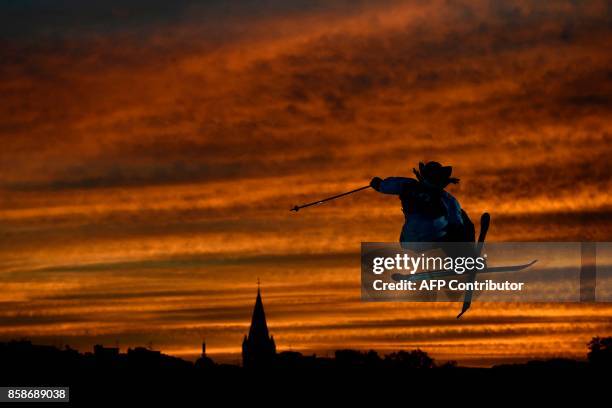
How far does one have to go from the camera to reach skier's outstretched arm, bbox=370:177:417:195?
4822 cm

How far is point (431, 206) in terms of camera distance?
49.0 m

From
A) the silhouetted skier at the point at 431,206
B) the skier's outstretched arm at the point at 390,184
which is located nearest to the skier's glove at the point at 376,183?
the skier's outstretched arm at the point at 390,184

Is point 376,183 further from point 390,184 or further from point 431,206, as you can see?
point 431,206

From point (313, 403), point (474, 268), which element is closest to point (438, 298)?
point (474, 268)

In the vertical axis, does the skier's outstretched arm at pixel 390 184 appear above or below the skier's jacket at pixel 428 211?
above

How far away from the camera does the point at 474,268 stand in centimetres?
4944

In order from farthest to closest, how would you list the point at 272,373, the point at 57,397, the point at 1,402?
1. the point at 272,373
2. the point at 57,397
3. the point at 1,402

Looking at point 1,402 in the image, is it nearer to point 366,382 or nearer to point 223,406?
point 223,406

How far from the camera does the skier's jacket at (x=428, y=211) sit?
4884cm

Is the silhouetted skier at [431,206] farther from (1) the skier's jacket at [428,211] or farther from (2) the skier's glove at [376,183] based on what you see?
(2) the skier's glove at [376,183]

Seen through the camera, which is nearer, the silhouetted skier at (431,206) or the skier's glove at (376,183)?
the skier's glove at (376,183)

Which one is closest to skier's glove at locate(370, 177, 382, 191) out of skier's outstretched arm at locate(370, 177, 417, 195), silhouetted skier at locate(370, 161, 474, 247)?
skier's outstretched arm at locate(370, 177, 417, 195)

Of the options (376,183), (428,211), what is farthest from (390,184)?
(428,211)

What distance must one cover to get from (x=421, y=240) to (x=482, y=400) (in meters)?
91.3
